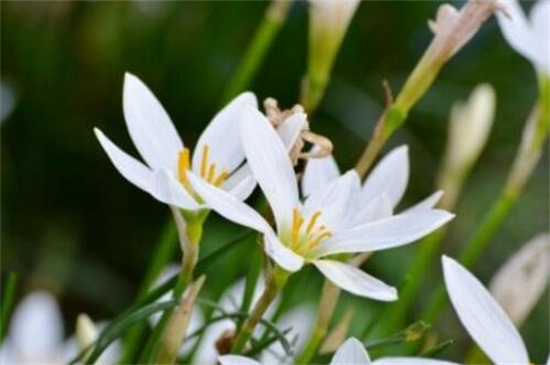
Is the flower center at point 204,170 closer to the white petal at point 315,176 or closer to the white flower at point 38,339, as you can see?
the white petal at point 315,176

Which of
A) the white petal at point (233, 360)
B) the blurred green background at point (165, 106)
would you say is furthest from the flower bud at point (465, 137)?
the blurred green background at point (165, 106)

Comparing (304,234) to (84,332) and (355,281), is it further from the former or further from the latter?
(84,332)

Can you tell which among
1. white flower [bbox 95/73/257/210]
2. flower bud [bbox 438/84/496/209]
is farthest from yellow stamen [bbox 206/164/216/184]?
flower bud [bbox 438/84/496/209]

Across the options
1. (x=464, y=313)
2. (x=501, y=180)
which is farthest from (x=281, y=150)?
(x=501, y=180)

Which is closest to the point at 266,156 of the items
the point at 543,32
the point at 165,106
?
the point at 543,32

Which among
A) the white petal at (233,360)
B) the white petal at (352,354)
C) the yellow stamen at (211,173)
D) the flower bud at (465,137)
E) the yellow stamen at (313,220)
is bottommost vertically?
the flower bud at (465,137)

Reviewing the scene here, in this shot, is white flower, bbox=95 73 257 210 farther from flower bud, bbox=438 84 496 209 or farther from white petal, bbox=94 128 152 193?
flower bud, bbox=438 84 496 209
